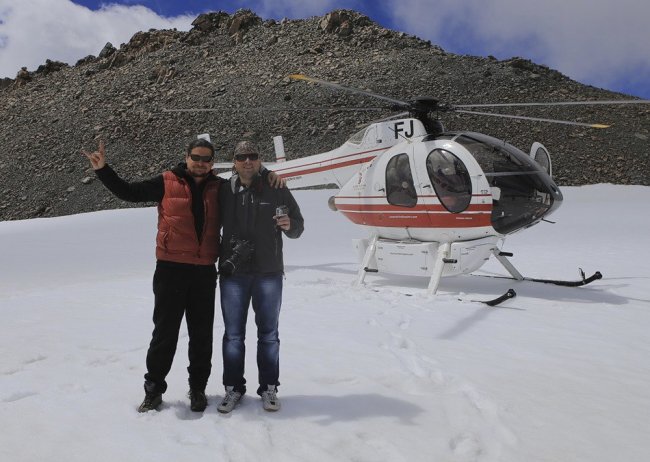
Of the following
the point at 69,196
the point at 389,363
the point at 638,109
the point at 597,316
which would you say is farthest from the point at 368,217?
the point at 638,109

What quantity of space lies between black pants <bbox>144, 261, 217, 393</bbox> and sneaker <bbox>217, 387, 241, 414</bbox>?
18 cm

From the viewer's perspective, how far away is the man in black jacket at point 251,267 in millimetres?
3307

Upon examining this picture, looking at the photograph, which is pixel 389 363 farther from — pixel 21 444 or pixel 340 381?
pixel 21 444

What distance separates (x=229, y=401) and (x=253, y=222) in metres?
1.16

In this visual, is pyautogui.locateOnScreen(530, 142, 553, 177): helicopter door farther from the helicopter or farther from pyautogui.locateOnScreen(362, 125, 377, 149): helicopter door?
pyautogui.locateOnScreen(362, 125, 377, 149): helicopter door

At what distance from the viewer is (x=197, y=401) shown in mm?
3336

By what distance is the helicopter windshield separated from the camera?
6895 millimetres

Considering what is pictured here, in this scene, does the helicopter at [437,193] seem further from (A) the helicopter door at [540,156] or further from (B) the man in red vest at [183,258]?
(B) the man in red vest at [183,258]

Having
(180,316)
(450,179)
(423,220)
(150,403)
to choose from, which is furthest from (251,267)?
(423,220)

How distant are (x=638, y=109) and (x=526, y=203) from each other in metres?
37.3

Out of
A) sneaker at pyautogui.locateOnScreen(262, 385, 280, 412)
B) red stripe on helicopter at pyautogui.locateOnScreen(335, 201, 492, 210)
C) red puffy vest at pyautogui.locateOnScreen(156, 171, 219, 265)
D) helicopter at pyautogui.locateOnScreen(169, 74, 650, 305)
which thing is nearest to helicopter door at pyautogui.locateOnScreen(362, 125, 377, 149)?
helicopter at pyautogui.locateOnScreen(169, 74, 650, 305)

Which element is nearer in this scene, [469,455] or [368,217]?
[469,455]

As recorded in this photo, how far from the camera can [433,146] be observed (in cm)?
714

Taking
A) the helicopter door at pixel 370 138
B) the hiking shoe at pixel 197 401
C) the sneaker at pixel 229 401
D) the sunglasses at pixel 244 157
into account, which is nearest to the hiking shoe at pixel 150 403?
the hiking shoe at pixel 197 401
